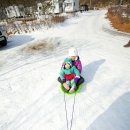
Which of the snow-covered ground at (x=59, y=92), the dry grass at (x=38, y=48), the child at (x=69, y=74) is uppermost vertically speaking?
the child at (x=69, y=74)

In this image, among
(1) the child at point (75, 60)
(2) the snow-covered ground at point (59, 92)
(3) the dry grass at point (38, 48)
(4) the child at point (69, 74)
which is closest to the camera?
(2) the snow-covered ground at point (59, 92)

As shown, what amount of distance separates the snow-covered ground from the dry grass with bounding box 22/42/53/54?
43 cm

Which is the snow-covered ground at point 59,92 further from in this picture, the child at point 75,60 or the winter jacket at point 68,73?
the winter jacket at point 68,73

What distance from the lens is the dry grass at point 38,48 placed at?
27.8 ft

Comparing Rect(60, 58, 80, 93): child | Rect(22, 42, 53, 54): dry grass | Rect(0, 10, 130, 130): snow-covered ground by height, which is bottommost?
Rect(22, 42, 53, 54): dry grass

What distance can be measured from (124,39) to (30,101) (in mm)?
6748

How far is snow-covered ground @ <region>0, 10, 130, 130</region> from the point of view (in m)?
3.70

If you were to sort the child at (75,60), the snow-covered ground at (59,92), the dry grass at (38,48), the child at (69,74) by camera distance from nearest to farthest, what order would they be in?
the snow-covered ground at (59,92)
the child at (69,74)
the child at (75,60)
the dry grass at (38,48)

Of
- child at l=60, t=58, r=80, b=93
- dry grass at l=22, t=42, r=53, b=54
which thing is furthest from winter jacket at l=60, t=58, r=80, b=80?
dry grass at l=22, t=42, r=53, b=54

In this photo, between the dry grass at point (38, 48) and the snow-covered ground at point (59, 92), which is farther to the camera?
the dry grass at point (38, 48)

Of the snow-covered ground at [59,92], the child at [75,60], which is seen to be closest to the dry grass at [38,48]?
the snow-covered ground at [59,92]

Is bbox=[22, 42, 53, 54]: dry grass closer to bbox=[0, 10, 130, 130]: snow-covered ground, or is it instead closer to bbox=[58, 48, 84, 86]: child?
bbox=[0, 10, 130, 130]: snow-covered ground

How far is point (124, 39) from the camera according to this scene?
30.1ft

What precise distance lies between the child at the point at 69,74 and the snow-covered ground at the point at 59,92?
0.33m
